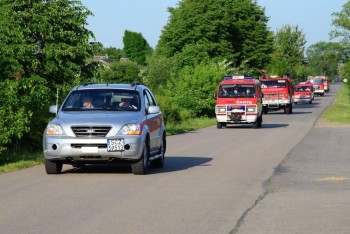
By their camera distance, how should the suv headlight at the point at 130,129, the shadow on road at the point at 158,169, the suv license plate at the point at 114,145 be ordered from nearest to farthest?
the suv license plate at the point at 114,145 → the suv headlight at the point at 130,129 → the shadow on road at the point at 158,169

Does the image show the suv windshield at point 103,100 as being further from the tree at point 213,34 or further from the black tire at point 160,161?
the tree at point 213,34

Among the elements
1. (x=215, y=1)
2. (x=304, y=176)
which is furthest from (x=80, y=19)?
(x=215, y=1)

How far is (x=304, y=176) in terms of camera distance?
51.3 feet

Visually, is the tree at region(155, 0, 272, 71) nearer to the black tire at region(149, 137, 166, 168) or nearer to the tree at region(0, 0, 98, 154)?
the tree at region(0, 0, 98, 154)

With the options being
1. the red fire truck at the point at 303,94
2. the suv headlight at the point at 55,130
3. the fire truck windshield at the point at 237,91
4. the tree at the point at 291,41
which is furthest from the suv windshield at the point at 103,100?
the tree at the point at 291,41

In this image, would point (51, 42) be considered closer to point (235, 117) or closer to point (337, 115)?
point (235, 117)

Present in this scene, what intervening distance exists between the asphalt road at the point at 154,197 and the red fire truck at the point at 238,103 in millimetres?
17608

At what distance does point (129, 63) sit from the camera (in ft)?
297

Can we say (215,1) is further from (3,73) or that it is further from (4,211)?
(4,211)

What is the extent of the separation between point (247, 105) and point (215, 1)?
4453 centimetres

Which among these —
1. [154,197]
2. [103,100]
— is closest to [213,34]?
[103,100]

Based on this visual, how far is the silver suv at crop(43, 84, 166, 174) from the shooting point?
49.1ft

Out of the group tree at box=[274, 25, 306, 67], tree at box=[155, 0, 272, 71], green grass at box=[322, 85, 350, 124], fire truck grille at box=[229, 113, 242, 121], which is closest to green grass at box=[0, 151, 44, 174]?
fire truck grille at box=[229, 113, 242, 121]

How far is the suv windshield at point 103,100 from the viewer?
640 inches
